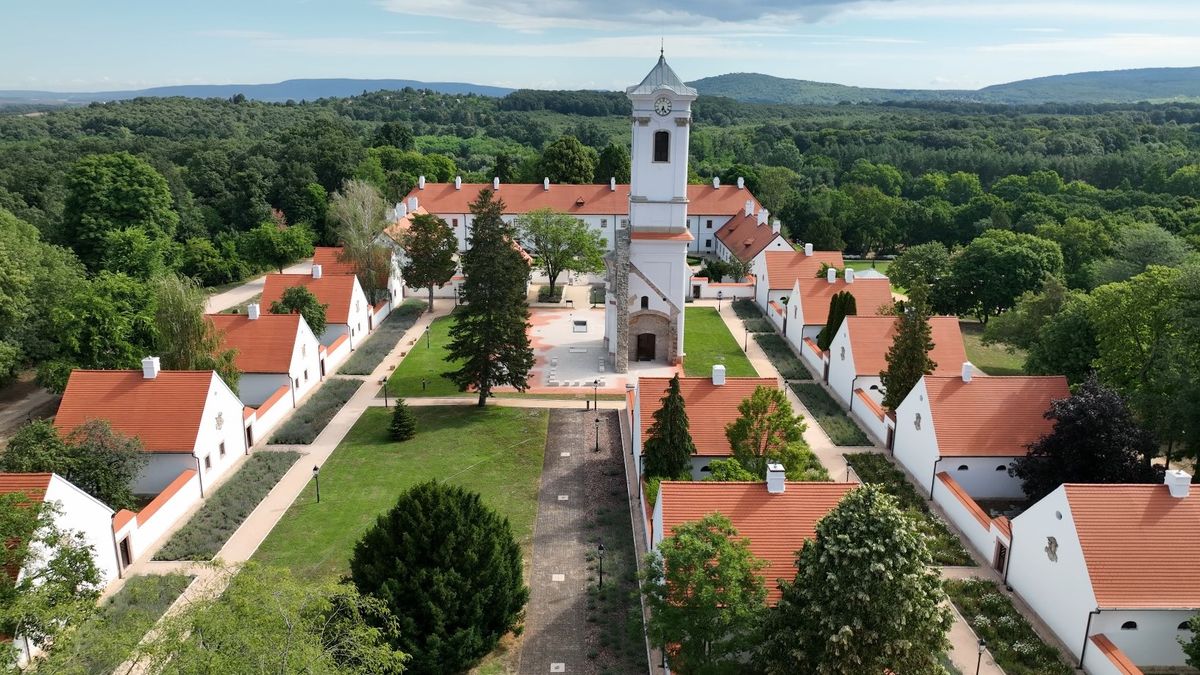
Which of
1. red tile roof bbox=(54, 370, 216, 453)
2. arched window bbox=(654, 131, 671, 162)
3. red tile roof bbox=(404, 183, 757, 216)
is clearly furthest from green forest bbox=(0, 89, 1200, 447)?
arched window bbox=(654, 131, 671, 162)

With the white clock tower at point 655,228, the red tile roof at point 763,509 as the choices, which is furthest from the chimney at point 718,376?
the white clock tower at point 655,228

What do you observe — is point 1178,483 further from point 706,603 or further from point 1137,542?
point 706,603

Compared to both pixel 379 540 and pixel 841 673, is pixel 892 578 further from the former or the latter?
pixel 379 540

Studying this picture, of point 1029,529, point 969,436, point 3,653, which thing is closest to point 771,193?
point 969,436

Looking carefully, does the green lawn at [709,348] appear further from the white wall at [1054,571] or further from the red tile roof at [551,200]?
the white wall at [1054,571]

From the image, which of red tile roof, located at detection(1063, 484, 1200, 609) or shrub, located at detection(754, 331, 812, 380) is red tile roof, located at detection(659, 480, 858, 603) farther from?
shrub, located at detection(754, 331, 812, 380)
